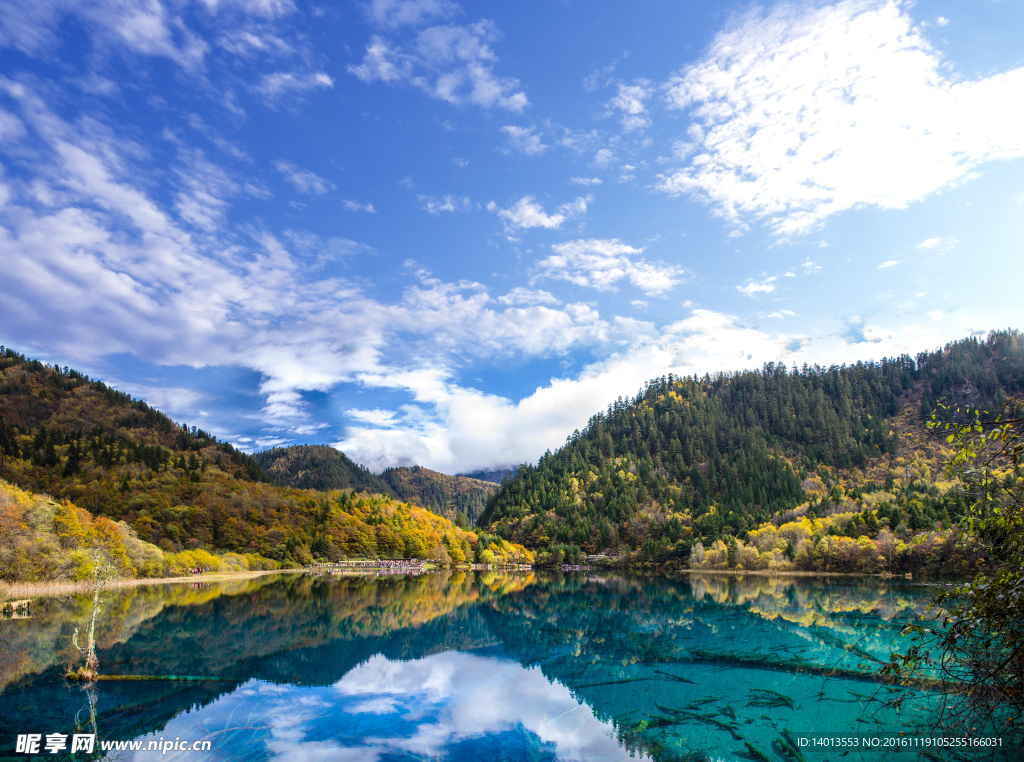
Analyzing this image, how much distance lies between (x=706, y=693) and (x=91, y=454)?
496 feet

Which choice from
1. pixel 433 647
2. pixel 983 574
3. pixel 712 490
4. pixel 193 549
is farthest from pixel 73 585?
pixel 712 490

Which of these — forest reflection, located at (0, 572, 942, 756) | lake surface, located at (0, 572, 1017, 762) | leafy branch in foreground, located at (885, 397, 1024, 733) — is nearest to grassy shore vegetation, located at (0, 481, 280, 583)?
forest reflection, located at (0, 572, 942, 756)

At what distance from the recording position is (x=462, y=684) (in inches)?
953

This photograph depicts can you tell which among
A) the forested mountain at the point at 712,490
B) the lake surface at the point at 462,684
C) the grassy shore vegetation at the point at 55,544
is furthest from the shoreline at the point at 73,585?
the forested mountain at the point at 712,490

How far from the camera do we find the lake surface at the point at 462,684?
16172 millimetres

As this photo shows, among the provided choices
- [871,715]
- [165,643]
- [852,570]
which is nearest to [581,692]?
[871,715]

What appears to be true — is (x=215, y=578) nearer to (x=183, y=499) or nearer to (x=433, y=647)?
(x=183, y=499)

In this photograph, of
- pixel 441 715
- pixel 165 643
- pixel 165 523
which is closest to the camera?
pixel 441 715

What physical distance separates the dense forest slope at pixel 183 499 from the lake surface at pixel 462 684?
4080cm

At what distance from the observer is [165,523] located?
102125 millimetres

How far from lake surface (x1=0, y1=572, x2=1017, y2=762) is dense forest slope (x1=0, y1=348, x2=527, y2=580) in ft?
134

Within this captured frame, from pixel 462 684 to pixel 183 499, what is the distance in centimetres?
11178

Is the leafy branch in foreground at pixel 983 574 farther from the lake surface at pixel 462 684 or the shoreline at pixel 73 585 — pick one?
the shoreline at pixel 73 585

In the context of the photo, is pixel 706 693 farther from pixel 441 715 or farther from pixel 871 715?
pixel 441 715
